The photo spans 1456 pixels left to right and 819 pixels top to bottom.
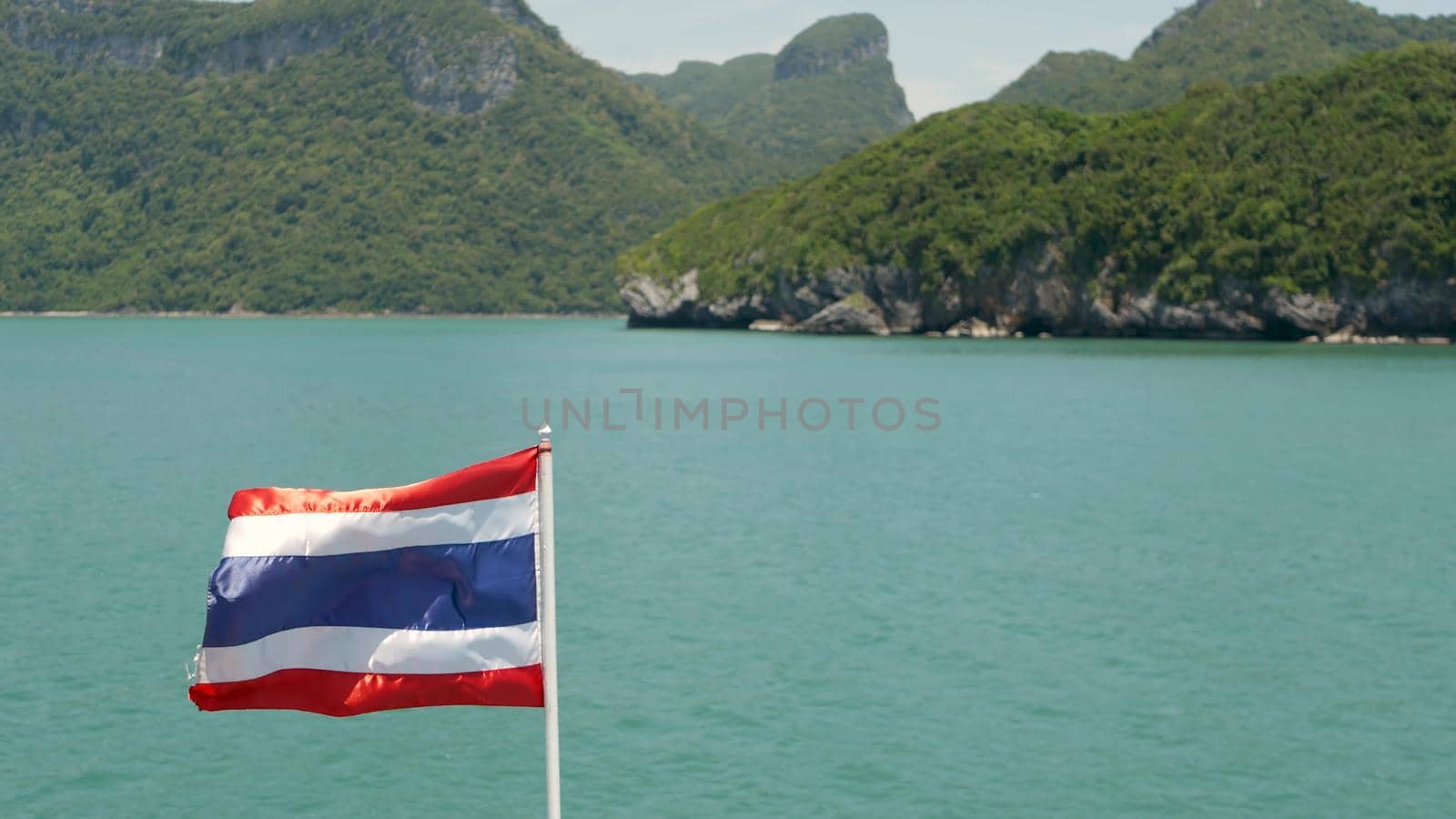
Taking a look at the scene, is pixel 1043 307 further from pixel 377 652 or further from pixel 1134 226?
pixel 377 652

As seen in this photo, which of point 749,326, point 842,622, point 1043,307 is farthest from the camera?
point 749,326

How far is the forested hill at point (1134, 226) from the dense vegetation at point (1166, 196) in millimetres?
156

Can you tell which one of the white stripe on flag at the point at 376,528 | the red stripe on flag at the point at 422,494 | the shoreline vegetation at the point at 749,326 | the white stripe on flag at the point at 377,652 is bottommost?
the shoreline vegetation at the point at 749,326

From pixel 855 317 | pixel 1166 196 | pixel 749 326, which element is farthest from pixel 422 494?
pixel 749 326

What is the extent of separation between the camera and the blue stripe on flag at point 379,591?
22.1 feet

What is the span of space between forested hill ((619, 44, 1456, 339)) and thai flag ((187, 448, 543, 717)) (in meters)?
88.7

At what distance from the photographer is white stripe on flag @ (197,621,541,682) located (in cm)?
682

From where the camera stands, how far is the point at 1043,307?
10812cm

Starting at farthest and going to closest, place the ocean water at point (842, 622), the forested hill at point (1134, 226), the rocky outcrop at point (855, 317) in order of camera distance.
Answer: the rocky outcrop at point (855, 317) < the forested hill at point (1134, 226) < the ocean water at point (842, 622)

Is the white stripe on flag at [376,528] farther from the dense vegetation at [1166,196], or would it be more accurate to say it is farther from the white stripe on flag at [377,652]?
the dense vegetation at [1166,196]

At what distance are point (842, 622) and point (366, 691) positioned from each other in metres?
11.1

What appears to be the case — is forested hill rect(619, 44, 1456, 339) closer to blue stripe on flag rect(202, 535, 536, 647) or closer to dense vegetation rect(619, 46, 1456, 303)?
Answer: dense vegetation rect(619, 46, 1456, 303)

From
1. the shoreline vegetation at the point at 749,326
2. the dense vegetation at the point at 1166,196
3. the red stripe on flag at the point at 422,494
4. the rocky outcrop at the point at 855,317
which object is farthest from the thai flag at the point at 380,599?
the rocky outcrop at the point at 855,317

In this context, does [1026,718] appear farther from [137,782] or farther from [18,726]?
[18,726]
